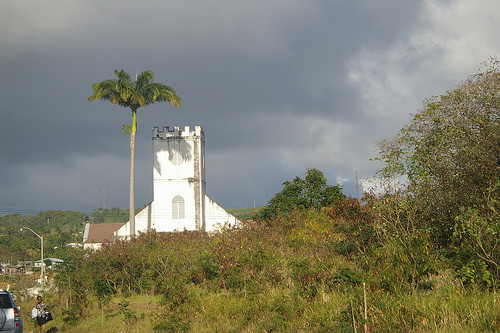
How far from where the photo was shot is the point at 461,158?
37.0 feet

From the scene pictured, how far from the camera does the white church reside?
52219 millimetres

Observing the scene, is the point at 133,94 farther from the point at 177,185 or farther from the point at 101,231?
the point at 101,231

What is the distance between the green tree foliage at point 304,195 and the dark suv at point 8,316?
20.1 metres

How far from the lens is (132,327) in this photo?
15648 millimetres

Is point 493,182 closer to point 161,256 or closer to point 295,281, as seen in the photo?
point 295,281

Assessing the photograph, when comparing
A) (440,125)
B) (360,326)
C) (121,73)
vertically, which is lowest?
(360,326)

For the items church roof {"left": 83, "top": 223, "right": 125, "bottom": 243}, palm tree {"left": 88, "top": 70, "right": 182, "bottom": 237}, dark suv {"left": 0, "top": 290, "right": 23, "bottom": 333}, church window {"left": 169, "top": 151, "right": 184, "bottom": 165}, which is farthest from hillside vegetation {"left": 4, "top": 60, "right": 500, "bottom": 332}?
church roof {"left": 83, "top": 223, "right": 125, "bottom": 243}

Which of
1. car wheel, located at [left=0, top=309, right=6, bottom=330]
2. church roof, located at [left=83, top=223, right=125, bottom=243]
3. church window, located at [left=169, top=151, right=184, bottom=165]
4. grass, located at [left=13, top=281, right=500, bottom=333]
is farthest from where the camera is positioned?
church roof, located at [left=83, top=223, right=125, bottom=243]

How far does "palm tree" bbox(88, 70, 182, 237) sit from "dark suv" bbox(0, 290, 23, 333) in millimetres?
32185

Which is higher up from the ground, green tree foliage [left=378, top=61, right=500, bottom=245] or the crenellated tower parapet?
the crenellated tower parapet

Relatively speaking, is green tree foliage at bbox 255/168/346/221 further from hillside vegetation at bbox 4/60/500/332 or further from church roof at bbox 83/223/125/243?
church roof at bbox 83/223/125/243

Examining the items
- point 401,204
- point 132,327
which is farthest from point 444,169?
point 132,327

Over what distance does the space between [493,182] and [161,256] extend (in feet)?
48.1

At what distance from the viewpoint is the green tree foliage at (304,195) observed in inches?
1270
